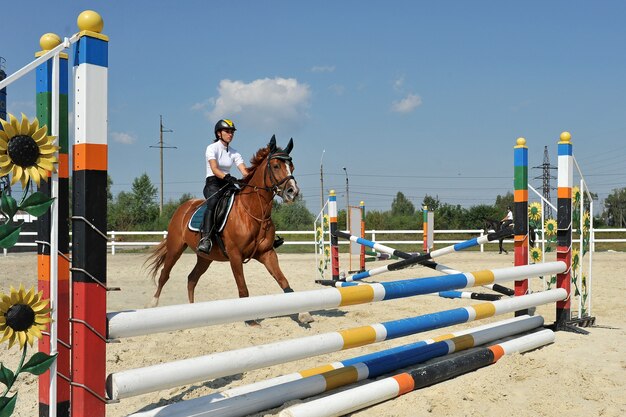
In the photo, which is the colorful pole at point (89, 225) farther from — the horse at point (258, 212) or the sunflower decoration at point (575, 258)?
the sunflower decoration at point (575, 258)

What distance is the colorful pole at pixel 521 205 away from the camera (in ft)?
16.3

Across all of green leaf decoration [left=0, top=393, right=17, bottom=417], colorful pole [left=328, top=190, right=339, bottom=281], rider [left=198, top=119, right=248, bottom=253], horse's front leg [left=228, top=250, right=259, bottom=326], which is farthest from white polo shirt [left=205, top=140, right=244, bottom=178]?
green leaf decoration [left=0, top=393, right=17, bottom=417]

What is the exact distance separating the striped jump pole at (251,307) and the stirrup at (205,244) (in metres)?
3.04

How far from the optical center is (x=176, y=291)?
29.4ft

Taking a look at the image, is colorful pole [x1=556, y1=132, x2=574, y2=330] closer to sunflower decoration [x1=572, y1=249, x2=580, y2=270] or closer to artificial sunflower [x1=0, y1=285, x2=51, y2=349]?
sunflower decoration [x1=572, y1=249, x2=580, y2=270]

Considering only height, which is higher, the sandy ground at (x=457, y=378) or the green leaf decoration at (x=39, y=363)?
the green leaf decoration at (x=39, y=363)

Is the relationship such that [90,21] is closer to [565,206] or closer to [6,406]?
[6,406]

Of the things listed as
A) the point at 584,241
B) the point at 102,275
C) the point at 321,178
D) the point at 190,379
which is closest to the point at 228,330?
the point at 190,379

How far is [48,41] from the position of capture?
2.21m

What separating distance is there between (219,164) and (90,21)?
405cm

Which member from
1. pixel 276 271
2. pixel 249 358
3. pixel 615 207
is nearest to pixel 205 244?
pixel 276 271

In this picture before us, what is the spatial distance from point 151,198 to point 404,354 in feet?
166

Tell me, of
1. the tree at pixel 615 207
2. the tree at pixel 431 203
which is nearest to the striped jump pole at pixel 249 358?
the tree at pixel 431 203

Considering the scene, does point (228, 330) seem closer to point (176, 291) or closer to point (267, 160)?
point (267, 160)
